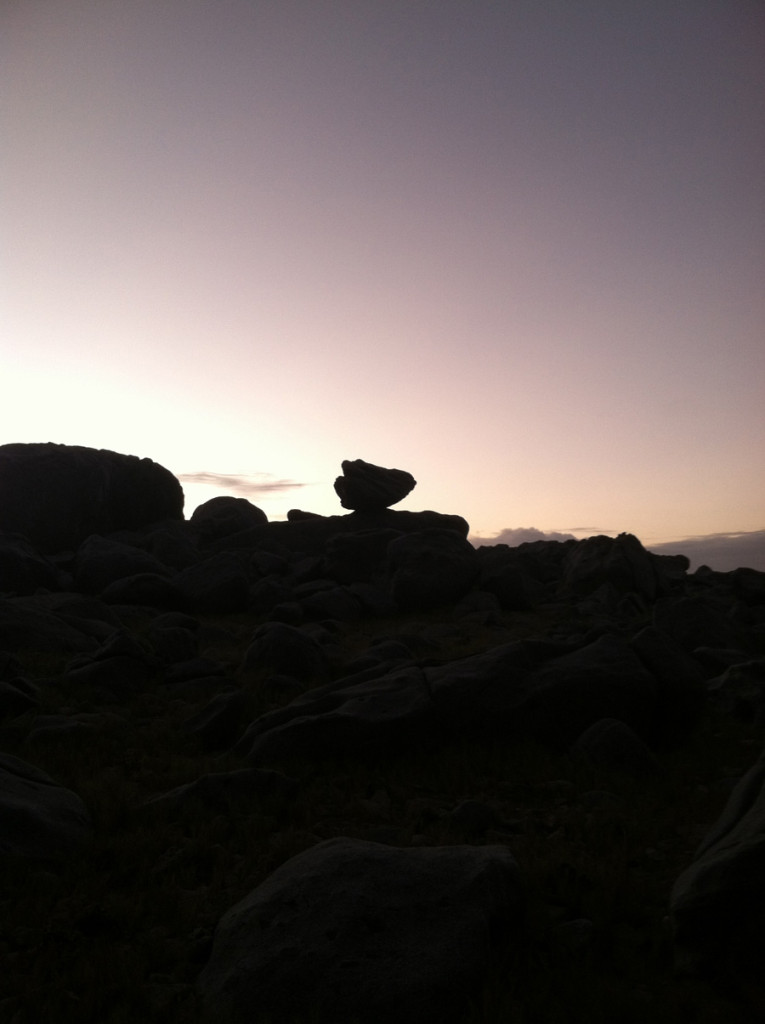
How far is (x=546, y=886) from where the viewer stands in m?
7.21

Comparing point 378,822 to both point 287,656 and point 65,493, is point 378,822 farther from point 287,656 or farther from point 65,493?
point 65,493

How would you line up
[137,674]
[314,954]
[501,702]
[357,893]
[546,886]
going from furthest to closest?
[137,674] < [501,702] < [546,886] < [357,893] < [314,954]

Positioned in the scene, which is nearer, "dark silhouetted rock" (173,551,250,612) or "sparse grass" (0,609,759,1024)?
"sparse grass" (0,609,759,1024)

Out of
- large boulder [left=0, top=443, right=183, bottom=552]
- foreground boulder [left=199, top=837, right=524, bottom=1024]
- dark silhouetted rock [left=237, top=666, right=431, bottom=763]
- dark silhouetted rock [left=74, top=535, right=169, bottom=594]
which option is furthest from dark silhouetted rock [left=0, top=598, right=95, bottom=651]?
large boulder [left=0, top=443, right=183, bottom=552]

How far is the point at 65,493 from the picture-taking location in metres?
36.8

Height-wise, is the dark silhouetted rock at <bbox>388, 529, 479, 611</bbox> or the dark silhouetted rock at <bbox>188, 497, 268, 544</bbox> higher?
the dark silhouetted rock at <bbox>188, 497, 268, 544</bbox>

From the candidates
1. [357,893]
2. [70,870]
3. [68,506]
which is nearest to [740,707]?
[357,893]

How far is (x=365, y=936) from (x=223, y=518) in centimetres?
3508

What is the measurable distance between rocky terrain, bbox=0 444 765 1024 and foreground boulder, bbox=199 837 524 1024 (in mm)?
19

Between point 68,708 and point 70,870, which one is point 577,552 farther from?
point 70,870

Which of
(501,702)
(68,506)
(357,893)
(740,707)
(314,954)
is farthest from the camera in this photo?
(68,506)

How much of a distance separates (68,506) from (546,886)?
112 ft

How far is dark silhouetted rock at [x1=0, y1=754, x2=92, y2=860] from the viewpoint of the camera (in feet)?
25.2

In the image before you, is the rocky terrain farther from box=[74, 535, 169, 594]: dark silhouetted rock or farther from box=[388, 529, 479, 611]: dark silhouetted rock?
box=[74, 535, 169, 594]: dark silhouetted rock
